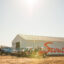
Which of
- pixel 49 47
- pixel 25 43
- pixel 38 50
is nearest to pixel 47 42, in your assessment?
pixel 49 47

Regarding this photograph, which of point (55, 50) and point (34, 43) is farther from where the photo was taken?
point (55, 50)

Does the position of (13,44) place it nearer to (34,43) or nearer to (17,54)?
(34,43)

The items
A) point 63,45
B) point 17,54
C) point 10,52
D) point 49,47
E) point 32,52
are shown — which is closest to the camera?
point 32,52

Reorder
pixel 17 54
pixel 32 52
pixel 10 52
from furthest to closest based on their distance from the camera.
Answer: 1. pixel 10 52
2. pixel 17 54
3. pixel 32 52

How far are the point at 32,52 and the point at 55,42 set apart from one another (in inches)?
411

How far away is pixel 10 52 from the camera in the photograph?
2558 centimetres

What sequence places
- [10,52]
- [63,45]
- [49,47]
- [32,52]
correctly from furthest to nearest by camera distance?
[63,45] → [49,47] → [10,52] → [32,52]

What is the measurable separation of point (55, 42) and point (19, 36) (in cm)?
903

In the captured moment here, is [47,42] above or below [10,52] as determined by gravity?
above

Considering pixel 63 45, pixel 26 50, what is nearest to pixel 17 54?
pixel 26 50

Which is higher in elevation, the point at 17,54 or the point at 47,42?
the point at 47,42

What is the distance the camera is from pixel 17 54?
22.2 metres

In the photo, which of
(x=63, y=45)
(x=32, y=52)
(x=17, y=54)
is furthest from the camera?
(x=63, y=45)

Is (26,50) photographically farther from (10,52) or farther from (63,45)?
(63,45)
